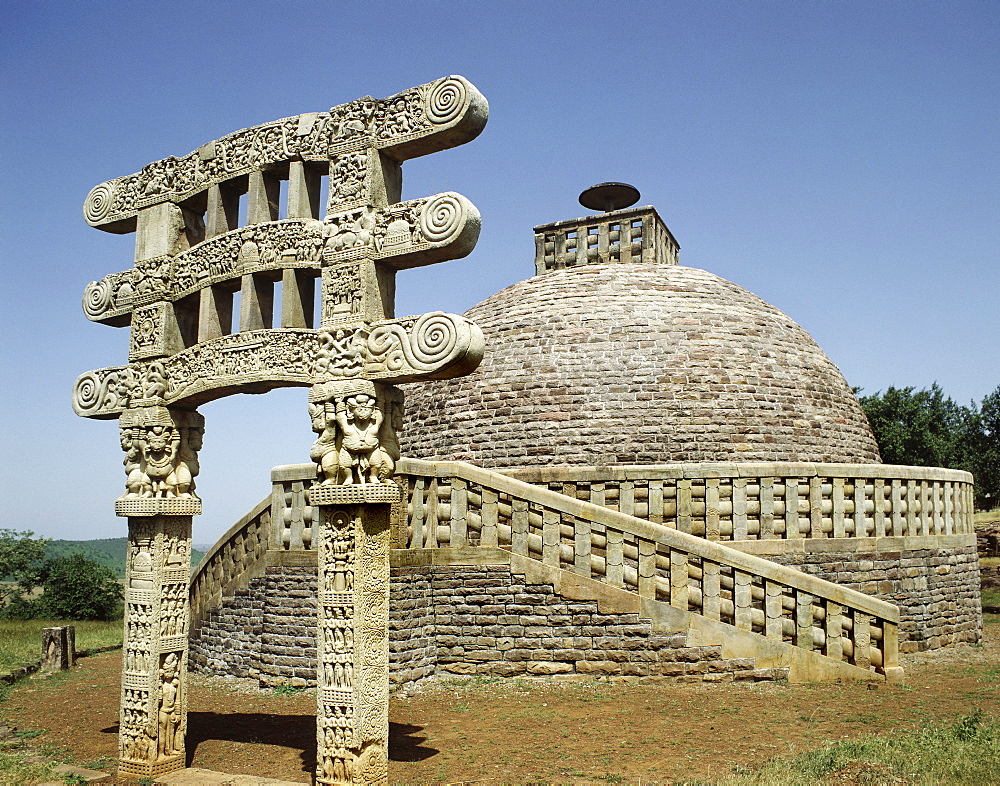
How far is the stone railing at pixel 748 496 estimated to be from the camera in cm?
1334

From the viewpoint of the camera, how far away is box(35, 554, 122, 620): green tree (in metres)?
24.7

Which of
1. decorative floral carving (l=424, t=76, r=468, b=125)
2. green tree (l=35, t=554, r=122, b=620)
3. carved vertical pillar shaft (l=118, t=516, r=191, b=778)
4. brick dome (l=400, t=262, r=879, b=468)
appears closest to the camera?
decorative floral carving (l=424, t=76, r=468, b=125)

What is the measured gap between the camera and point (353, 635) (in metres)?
6.89

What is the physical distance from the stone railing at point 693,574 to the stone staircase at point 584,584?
0.06 ft

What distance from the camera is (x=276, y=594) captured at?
12.8 meters

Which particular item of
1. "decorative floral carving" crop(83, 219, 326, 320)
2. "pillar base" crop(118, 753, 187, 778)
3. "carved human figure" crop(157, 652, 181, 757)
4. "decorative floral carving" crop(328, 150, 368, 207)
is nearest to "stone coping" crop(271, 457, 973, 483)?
"decorative floral carving" crop(83, 219, 326, 320)

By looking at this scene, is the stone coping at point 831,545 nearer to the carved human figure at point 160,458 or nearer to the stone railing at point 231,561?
the stone railing at point 231,561

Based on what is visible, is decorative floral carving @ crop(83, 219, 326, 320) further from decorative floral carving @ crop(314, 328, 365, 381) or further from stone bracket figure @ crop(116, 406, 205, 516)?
stone bracket figure @ crop(116, 406, 205, 516)

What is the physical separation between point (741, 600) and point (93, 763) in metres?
7.69

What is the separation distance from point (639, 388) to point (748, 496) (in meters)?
3.49

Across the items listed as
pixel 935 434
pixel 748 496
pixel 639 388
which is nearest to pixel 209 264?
pixel 748 496

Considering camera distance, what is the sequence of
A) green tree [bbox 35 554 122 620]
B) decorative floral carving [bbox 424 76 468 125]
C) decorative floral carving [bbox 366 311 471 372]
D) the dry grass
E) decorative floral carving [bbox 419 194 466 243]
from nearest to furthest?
decorative floral carving [bbox 366 311 471 372], decorative floral carving [bbox 419 194 466 243], decorative floral carving [bbox 424 76 468 125], the dry grass, green tree [bbox 35 554 122 620]

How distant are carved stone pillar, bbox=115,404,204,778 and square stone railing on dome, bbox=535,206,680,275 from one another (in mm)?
14707

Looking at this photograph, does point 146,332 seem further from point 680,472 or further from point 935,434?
point 935,434
